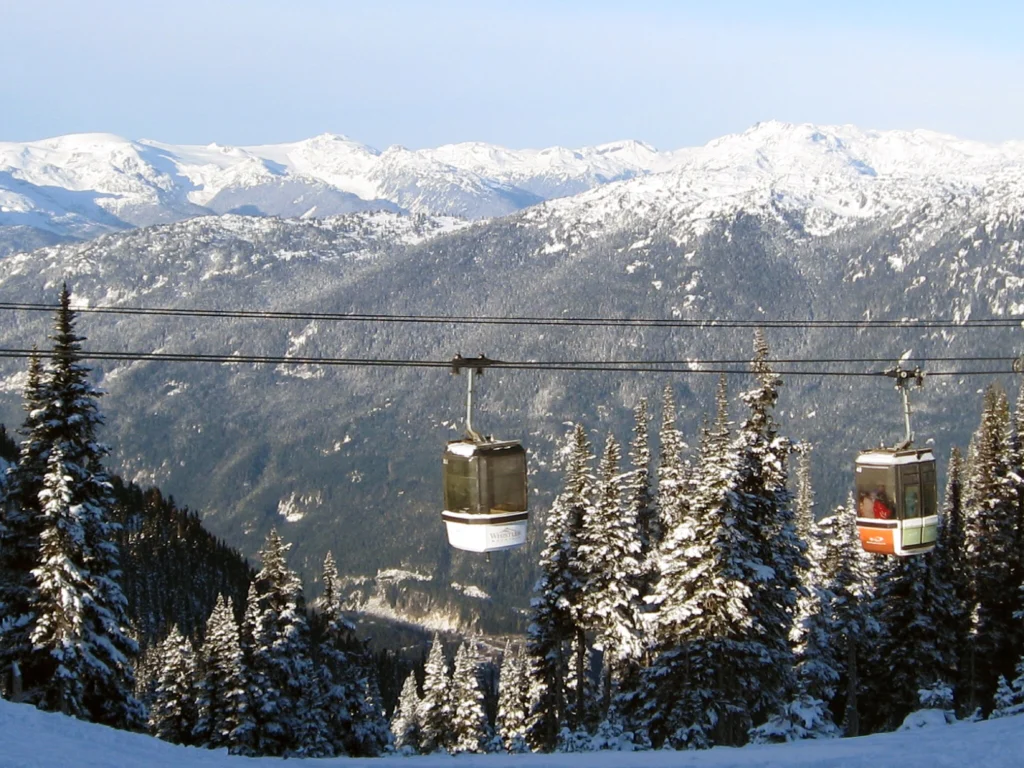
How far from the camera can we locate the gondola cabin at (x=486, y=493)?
84.3ft

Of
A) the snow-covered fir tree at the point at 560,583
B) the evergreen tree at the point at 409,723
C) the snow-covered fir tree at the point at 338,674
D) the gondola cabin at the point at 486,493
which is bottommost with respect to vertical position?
the evergreen tree at the point at 409,723

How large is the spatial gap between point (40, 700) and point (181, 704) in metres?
25.3

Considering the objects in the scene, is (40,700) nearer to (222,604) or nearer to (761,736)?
(222,604)

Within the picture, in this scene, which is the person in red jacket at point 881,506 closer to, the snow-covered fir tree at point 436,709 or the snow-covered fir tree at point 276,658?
the snow-covered fir tree at point 276,658

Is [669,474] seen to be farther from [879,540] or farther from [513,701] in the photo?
[513,701]

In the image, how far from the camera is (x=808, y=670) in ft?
165

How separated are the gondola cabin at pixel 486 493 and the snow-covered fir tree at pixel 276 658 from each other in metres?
22.8

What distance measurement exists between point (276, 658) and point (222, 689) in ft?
11.3

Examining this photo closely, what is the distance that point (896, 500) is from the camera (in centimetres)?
3064

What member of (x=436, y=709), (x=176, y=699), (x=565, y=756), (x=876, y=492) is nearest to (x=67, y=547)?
(x=565, y=756)

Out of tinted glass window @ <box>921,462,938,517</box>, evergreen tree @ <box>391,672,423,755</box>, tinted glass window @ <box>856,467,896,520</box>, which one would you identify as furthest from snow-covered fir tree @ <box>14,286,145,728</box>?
evergreen tree @ <box>391,672,423,755</box>

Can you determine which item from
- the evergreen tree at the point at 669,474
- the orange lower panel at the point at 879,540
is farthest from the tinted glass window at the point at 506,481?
the evergreen tree at the point at 669,474

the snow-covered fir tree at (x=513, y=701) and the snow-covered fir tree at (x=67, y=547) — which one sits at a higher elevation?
the snow-covered fir tree at (x=67, y=547)

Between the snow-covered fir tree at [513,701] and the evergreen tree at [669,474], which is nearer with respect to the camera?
the evergreen tree at [669,474]
